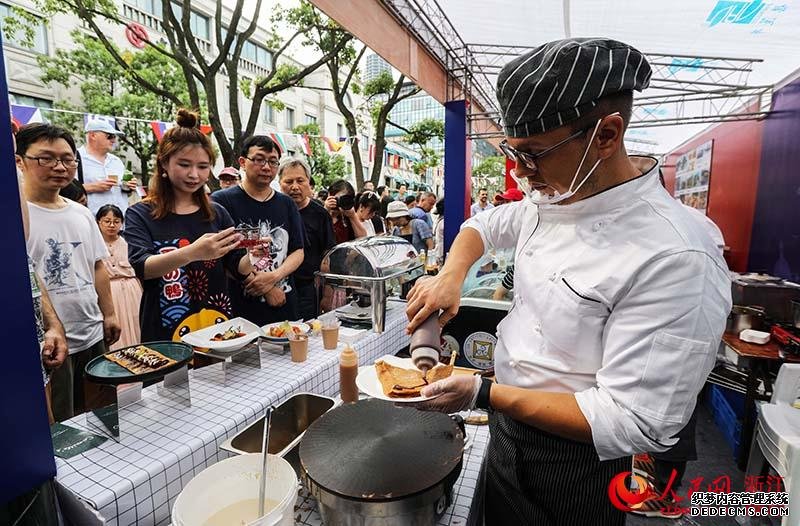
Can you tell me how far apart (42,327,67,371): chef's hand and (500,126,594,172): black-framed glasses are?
2.45m

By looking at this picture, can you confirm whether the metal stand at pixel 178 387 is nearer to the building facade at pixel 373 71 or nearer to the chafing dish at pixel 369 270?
the chafing dish at pixel 369 270

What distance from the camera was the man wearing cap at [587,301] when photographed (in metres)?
1.02

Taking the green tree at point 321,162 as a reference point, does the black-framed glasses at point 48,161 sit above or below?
Answer: below

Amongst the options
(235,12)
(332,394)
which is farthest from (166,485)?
(235,12)

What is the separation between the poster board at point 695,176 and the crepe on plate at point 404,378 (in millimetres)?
6918

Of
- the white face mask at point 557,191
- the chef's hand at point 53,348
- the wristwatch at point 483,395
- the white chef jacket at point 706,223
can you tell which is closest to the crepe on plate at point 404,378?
the wristwatch at point 483,395

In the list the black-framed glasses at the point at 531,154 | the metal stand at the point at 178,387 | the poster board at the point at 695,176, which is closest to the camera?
the black-framed glasses at the point at 531,154

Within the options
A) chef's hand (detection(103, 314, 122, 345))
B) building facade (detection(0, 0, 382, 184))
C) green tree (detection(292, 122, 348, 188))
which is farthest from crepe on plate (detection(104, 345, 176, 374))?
green tree (detection(292, 122, 348, 188))

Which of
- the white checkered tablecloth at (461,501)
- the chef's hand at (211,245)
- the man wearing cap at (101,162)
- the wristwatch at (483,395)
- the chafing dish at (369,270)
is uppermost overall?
the man wearing cap at (101,162)

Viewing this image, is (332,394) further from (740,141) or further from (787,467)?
(740,141)

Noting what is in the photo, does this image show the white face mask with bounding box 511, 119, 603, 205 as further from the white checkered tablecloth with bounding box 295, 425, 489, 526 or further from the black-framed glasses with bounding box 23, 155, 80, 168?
the black-framed glasses with bounding box 23, 155, 80, 168

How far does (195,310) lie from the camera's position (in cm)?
257

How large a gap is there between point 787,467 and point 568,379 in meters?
2.43

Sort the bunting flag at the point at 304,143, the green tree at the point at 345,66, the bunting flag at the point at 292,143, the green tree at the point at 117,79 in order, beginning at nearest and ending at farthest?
the green tree at the point at 345,66 → the green tree at the point at 117,79 → the bunting flag at the point at 304,143 → the bunting flag at the point at 292,143
